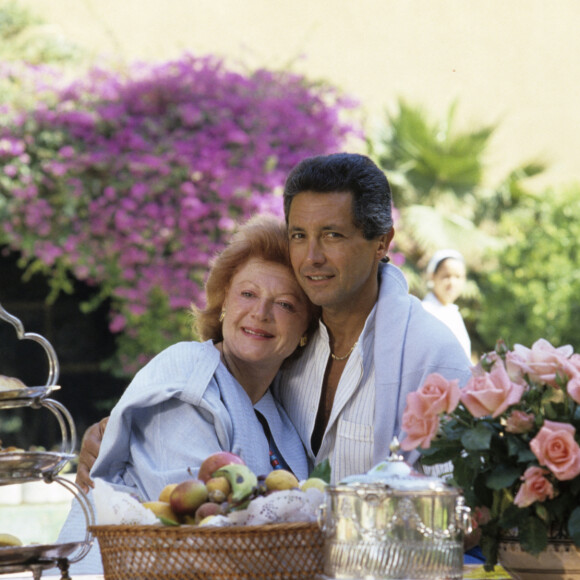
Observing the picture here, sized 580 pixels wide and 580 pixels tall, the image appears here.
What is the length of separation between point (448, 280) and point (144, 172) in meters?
3.10

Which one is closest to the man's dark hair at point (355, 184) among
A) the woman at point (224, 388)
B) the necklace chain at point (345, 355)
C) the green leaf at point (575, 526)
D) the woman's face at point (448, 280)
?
the woman at point (224, 388)

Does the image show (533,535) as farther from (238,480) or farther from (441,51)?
(441,51)

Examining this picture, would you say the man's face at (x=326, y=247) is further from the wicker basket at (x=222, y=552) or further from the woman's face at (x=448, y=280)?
the woman's face at (x=448, y=280)

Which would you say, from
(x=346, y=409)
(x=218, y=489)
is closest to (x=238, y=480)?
(x=218, y=489)

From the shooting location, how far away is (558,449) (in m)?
1.75

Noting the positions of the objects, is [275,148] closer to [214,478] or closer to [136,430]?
[136,430]

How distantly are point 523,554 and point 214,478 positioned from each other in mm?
582

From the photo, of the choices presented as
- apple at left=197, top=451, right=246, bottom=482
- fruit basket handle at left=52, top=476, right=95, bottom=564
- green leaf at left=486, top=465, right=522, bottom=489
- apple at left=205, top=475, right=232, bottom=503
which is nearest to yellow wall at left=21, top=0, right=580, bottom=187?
fruit basket handle at left=52, top=476, right=95, bottom=564

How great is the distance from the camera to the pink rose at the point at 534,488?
5.81 feet

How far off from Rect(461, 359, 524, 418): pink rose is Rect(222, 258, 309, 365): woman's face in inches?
50.1

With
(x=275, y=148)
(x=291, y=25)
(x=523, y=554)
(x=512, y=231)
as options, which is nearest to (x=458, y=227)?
(x=512, y=231)

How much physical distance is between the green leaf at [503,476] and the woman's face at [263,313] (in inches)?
51.0

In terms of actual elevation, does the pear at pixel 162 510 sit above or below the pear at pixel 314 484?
below

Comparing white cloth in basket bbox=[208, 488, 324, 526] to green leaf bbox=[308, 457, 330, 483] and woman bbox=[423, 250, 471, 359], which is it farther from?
woman bbox=[423, 250, 471, 359]
